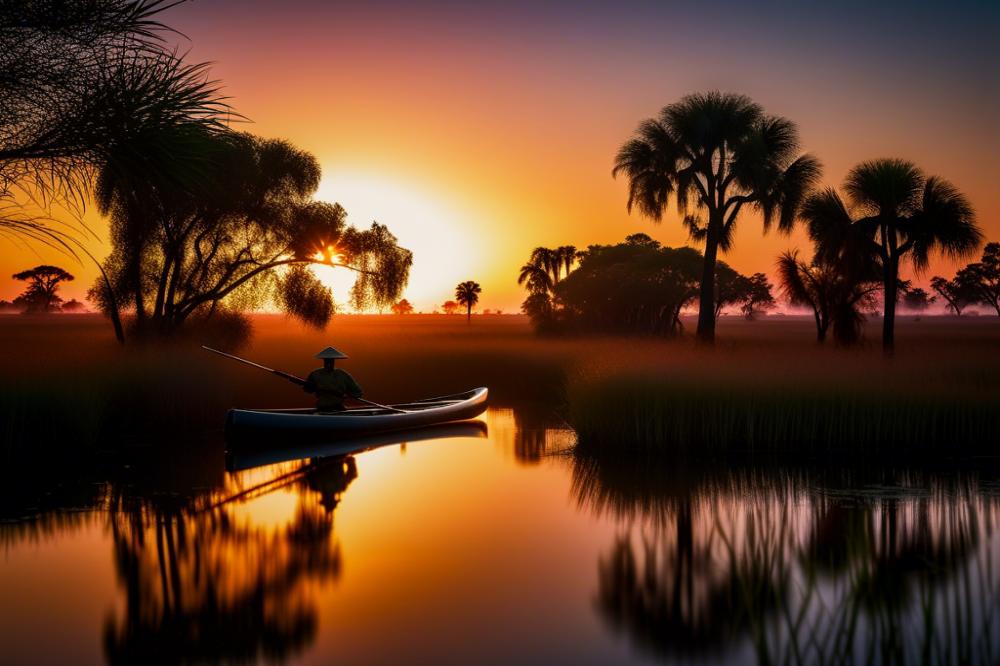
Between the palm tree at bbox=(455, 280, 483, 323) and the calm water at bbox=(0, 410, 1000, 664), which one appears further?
the palm tree at bbox=(455, 280, 483, 323)

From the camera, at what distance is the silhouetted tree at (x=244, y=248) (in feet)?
94.7

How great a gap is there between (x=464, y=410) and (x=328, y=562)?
12.4 metres

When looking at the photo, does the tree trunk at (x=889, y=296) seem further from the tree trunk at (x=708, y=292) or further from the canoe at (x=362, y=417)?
the canoe at (x=362, y=417)

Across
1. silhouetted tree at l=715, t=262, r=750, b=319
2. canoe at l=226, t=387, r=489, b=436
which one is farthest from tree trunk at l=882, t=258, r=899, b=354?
silhouetted tree at l=715, t=262, r=750, b=319

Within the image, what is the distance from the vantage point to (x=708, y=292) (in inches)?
1272

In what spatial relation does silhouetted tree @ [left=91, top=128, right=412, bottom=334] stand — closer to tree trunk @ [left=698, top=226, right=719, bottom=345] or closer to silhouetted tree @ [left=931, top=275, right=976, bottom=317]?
tree trunk @ [left=698, top=226, right=719, bottom=345]

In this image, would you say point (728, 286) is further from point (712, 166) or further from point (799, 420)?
point (799, 420)

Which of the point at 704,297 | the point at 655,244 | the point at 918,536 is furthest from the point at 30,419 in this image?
the point at 655,244

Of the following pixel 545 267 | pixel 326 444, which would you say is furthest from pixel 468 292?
pixel 326 444

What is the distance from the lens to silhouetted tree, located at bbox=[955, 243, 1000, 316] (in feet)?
284

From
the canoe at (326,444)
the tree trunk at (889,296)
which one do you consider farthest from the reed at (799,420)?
the tree trunk at (889,296)

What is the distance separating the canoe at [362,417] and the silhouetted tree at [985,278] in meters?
83.0

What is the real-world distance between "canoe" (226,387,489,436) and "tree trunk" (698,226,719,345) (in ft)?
40.9

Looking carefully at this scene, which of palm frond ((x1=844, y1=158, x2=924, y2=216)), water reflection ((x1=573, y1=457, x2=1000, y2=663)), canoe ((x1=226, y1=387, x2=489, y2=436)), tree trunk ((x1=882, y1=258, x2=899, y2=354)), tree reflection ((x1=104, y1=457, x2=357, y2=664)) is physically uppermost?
palm frond ((x1=844, y1=158, x2=924, y2=216))
